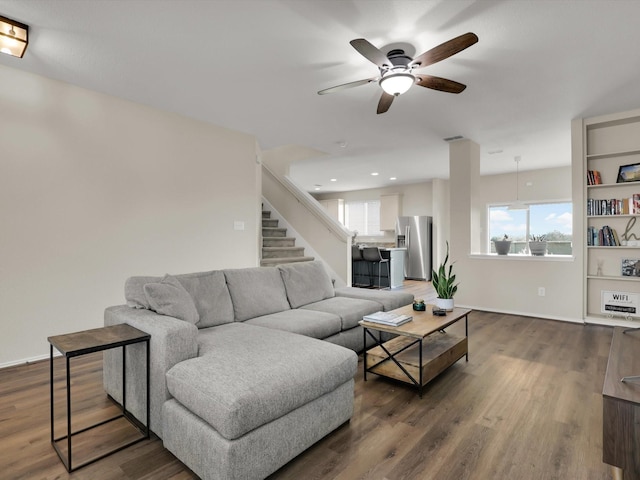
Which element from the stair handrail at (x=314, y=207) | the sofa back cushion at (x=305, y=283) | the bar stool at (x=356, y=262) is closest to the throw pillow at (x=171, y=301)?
the sofa back cushion at (x=305, y=283)

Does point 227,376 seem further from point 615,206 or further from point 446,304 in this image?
point 615,206

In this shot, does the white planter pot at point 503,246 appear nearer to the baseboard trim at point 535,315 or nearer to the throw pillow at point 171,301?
the baseboard trim at point 535,315

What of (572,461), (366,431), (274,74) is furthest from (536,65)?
(366,431)

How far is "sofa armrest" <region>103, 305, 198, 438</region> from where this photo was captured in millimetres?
1740

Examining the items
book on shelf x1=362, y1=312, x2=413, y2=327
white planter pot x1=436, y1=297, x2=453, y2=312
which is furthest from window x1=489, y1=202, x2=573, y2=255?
book on shelf x1=362, y1=312, x2=413, y2=327

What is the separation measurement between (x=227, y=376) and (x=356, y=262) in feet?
20.5

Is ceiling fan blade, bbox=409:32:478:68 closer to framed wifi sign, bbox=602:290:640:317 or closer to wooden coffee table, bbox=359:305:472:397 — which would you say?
A: wooden coffee table, bbox=359:305:472:397

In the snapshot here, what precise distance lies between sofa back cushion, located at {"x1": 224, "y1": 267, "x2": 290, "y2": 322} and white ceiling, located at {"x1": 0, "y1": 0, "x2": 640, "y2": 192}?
175cm

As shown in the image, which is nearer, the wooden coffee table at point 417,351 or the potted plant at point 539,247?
the wooden coffee table at point 417,351

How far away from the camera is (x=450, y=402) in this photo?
226 cm

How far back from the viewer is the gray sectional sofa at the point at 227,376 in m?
1.42

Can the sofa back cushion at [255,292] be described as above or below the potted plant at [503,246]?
below

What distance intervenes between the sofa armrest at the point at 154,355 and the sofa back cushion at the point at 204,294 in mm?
149

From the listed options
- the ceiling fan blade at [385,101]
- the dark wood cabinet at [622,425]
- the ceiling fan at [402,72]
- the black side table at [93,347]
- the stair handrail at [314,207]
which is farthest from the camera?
the stair handrail at [314,207]
